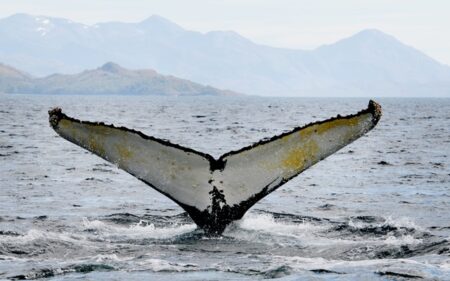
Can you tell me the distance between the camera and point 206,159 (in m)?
7.17

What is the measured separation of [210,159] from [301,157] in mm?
814

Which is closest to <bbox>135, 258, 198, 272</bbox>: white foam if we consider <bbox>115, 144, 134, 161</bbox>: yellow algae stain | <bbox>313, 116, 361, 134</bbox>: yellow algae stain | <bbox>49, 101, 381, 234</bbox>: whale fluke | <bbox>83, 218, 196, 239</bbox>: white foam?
<bbox>49, 101, 381, 234</bbox>: whale fluke

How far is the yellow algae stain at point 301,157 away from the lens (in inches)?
277

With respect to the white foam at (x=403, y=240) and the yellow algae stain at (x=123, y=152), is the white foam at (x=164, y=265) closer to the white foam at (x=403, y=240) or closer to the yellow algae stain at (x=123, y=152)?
the yellow algae stain at (x=123, y=152)

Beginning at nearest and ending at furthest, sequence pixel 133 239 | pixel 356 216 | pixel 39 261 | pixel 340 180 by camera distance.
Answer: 1. pixel 39 261
2. pixel 133 239
3. pixel 356 216
4. pixel 340 180

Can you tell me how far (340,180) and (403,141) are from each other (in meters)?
16.9

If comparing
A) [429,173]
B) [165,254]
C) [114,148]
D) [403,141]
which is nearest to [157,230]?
[165,254]

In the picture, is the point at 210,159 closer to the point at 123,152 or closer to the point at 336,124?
the point at 123,152

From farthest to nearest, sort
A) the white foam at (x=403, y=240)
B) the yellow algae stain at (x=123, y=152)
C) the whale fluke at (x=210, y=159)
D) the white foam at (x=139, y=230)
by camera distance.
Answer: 1. the white foam at (x=139, y=230)
2. the white foam at (x=403, y=240)
3. the yellow algae stain at (x=123, y=152)
4. the whale fluke at (x=210, y=159)

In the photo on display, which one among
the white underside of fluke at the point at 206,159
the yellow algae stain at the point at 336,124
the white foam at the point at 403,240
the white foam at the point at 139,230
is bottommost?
the white foam at the point at 139,230

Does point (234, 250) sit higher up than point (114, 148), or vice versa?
point (114, 148)

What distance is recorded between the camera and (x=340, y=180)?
1875 cm

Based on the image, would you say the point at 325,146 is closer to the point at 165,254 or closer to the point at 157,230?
the point at 165,254

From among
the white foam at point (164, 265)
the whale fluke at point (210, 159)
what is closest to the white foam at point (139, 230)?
the white foam at point (164, 265)
